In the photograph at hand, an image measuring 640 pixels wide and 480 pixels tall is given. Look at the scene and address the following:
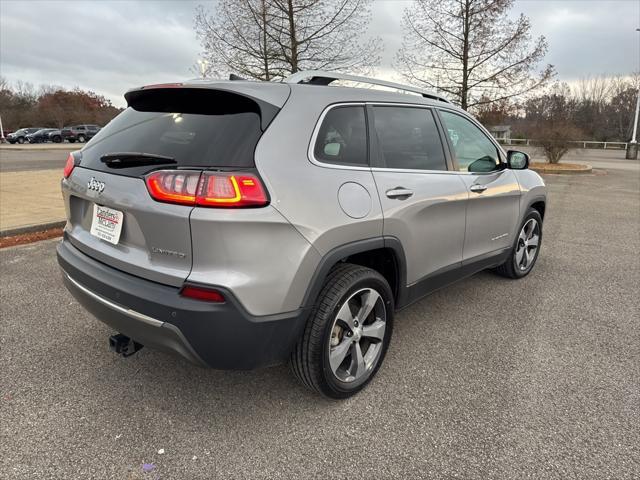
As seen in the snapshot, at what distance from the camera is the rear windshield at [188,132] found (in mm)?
2037

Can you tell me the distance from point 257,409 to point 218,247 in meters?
1.09

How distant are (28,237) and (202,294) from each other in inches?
205

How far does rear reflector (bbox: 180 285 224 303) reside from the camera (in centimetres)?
193

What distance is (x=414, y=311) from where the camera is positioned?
151 inches

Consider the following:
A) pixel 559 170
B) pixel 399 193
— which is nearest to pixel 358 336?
pixel 399 193

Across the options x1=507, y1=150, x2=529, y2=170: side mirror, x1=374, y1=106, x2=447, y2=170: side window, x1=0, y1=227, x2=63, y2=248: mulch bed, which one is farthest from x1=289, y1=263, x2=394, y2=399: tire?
x1=0, y1=227, x2=63, y2=248: mulch bed

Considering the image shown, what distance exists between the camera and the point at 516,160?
13.3 ft

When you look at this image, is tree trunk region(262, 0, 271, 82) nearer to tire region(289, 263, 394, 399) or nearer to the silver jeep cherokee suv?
the silver jeep cherokee suv

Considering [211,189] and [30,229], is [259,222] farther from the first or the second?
[30,229]

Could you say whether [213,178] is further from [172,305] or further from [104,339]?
[104,339]

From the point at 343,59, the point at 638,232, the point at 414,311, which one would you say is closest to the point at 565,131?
the point at 343,59

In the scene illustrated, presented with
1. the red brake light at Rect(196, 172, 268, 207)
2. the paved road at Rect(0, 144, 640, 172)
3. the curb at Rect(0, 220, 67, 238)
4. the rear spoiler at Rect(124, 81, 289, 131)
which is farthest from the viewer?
the paved road at Rect(0, 144, 640, 172)

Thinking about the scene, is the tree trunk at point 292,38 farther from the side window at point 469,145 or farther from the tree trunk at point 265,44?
the side window at point 469,145

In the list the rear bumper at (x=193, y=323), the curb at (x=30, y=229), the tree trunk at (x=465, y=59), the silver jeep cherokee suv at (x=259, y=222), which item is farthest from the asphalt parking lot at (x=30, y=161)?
the rear bumper at (x=193, y=323)
